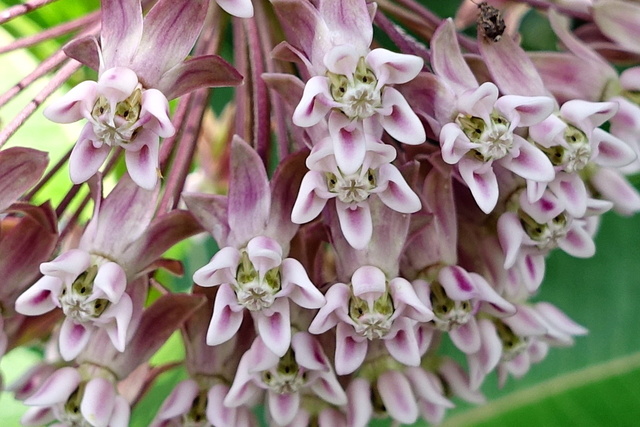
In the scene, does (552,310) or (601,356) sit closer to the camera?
(552,310)

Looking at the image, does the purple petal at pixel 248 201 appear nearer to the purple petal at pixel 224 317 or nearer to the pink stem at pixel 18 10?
the purple petal at pixel 224 317

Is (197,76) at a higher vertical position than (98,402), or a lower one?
higher

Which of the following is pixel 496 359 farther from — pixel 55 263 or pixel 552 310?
pixel 55 263

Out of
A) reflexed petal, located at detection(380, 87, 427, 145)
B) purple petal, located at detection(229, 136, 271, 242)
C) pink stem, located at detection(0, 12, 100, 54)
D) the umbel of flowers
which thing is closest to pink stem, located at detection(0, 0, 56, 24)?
the umbel of flowers

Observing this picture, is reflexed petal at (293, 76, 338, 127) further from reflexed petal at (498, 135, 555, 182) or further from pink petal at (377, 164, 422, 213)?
reflexed petal at (498, 135, 555, 182)

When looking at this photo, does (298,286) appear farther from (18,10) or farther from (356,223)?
(18,10)

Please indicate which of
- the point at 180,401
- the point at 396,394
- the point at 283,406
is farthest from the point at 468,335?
the point at 180,401

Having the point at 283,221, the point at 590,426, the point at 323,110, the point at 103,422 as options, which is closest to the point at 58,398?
the point at 103,422
